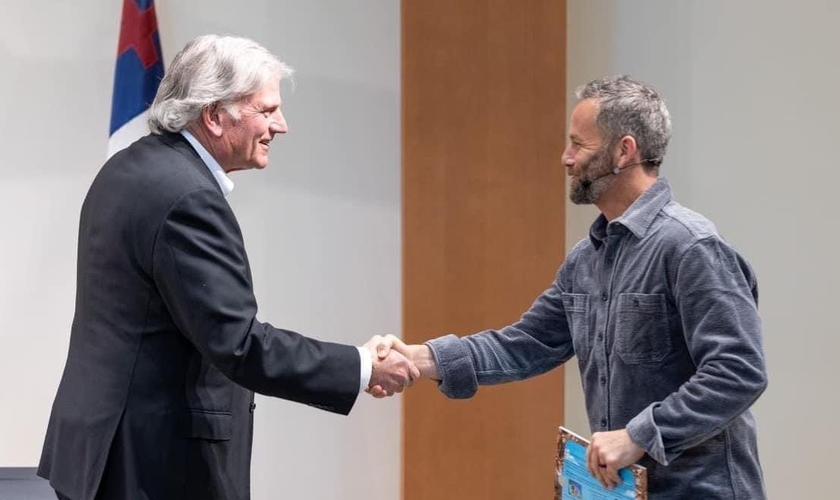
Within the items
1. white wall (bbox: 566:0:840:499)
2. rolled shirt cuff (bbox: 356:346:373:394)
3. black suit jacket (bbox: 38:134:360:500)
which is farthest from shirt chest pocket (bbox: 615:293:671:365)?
white wall (bbox: 566:0:840:499)

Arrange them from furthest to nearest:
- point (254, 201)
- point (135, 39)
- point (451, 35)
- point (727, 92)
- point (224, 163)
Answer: point (254, 201), point (135, 39), point (451, 35), point (727, 92), point (224, 163)

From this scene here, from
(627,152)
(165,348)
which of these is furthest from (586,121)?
(165,348)

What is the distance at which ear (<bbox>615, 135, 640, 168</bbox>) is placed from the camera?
2.06 metres

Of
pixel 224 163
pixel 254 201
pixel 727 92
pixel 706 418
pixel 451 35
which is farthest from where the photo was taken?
pixel 254 201

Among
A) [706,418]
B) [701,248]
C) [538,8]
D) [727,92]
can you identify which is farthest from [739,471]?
[538,8]

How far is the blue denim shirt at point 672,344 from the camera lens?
5.80 ft

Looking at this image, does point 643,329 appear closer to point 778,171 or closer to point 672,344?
point 672,344

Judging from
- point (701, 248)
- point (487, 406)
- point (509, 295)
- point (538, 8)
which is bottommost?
point (487, 406)

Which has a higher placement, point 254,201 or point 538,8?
point 538,8

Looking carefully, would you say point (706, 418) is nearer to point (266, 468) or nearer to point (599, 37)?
point (599, 37)

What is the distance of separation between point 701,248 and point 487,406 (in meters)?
1.90

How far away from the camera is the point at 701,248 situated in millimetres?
1830

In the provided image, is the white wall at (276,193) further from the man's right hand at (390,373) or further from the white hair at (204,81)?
the white hair at (204,81)

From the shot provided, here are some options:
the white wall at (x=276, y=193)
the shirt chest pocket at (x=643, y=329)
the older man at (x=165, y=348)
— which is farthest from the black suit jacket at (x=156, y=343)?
the white wall at (x=276, y=193)
